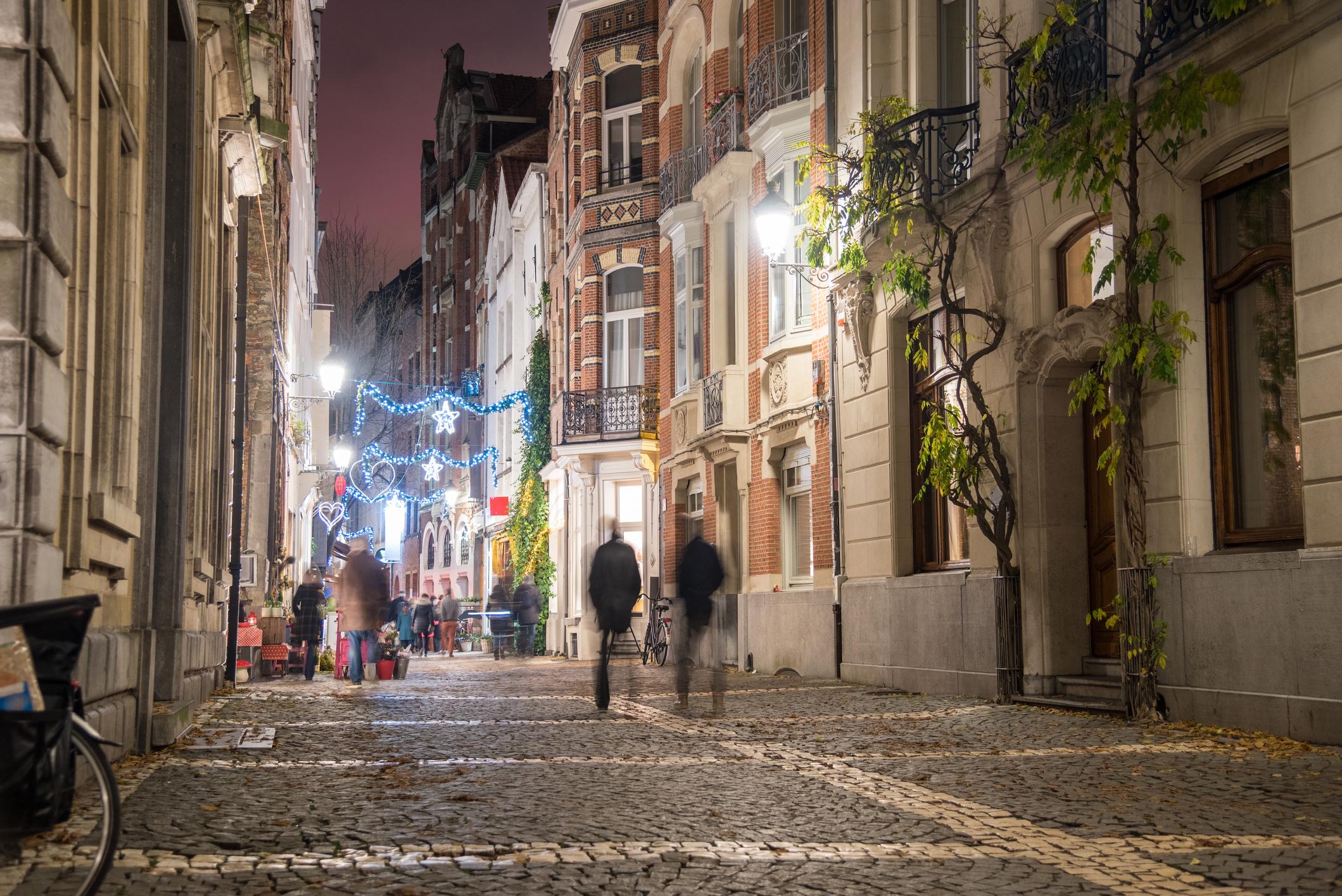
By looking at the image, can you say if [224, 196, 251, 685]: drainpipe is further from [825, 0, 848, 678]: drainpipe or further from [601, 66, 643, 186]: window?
[601, 66, 643, 186]: window

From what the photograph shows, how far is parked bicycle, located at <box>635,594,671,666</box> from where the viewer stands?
85.6ft

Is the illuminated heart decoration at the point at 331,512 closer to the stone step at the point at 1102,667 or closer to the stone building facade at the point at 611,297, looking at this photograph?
the stone building facade at the point at 611,297

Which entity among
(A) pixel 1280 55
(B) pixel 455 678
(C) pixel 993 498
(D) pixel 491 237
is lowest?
(B) pixel 455 678

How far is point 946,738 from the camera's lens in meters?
10.6

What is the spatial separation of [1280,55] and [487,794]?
301 inches

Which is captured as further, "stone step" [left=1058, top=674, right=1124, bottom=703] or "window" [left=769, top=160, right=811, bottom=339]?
"window" [left=769, top=160, right=811, bottom=339]

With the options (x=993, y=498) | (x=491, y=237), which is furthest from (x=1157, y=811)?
(x=491, y=237)

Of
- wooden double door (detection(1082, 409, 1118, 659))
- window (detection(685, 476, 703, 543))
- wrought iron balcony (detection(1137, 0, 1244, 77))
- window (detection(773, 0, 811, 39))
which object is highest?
window (detection(773, 0, 811, 39))

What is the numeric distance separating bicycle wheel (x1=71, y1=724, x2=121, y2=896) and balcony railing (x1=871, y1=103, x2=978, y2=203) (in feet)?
41.3

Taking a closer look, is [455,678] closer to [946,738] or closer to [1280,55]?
[946,738]

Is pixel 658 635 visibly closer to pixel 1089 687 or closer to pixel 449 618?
pixel 1089 687

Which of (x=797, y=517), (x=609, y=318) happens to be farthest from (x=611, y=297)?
(x=797, y=517)

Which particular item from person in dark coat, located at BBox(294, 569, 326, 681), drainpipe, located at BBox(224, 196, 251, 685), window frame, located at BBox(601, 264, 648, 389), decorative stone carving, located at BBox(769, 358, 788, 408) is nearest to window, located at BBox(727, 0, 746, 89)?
decorative stone carving, located at BBox(769, 358, 788, 408)

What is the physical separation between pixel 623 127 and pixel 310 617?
46.0 ft
